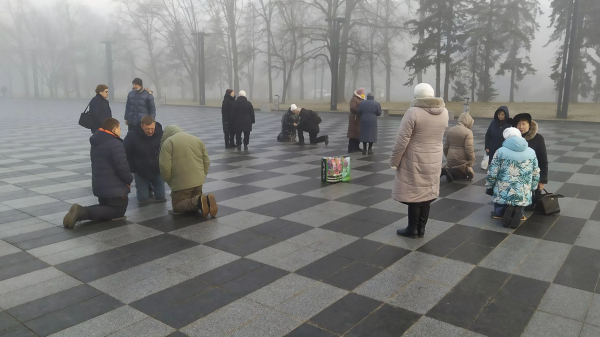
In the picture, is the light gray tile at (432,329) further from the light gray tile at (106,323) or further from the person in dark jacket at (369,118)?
the person in dark jacket at (369,118)

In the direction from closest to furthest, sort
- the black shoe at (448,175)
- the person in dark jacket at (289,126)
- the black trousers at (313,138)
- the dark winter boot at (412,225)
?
the dark winter boot at (412,225), the black shoe at (448,175), the black trousers at (313,138), the person in dark jacket at (289,126)

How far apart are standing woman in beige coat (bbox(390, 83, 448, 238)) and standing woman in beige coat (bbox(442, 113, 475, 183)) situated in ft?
11.9

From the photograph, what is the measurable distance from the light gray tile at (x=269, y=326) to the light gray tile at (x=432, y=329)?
0.85 meters

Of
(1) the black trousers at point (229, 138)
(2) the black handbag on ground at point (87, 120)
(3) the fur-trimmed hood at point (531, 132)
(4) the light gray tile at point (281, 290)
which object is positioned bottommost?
(4) the light gray tile at point (281, 290)

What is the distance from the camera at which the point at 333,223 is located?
6.03 m

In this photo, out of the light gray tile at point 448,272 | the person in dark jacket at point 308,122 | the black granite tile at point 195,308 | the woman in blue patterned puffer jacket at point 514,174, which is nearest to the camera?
the black granite tile at point 195,308

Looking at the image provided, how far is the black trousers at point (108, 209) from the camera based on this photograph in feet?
19.6

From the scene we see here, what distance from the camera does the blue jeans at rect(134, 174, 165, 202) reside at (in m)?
7.16

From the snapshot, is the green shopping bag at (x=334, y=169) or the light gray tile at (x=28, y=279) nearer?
the light gray tile at (x=28, y=279)

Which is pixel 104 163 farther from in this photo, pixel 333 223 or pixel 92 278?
pixel 333 223

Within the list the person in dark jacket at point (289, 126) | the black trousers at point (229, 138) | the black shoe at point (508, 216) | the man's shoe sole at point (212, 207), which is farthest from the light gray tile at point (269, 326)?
the person in dark jacket at point (289, 126)

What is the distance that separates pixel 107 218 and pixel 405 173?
3.88 metres

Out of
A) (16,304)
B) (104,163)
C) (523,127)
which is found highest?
(523,127)

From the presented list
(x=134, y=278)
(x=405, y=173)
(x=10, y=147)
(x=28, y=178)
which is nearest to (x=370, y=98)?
(x=405, y=173)
